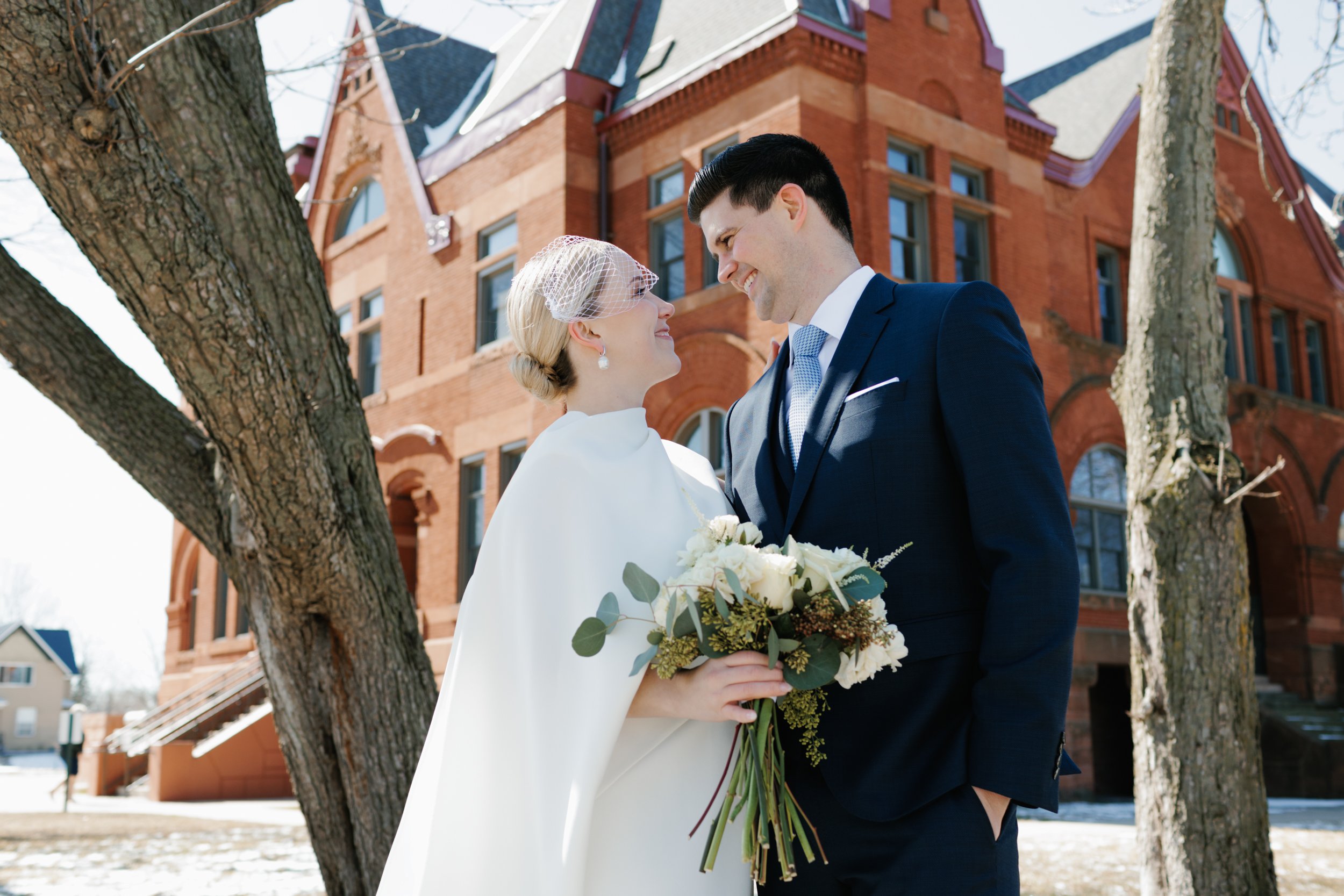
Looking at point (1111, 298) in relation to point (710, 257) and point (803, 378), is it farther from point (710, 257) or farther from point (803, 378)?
point (803, 378)

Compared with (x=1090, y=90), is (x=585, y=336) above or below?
below

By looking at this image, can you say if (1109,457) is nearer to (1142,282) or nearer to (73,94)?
(1142,282)

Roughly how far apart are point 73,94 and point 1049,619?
11.8 ft

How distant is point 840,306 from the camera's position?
3098 millimetres

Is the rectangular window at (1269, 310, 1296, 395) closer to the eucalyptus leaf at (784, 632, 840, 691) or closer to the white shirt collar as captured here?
the white shirt collar

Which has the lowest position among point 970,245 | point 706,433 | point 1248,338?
point 706,433

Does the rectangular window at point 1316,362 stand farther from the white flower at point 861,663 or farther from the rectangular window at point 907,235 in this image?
the white flower at point 861,663

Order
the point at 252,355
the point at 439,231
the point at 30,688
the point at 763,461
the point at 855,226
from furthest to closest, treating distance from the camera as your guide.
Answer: the point at 30,688, the point at 439,231, the point at 855,226, the point at 252,355, the point at 763,461

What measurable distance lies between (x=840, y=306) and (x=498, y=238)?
53.4 feet

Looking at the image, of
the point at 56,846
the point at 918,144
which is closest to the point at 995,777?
the point at 56,846

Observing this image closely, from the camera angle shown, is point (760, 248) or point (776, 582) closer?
point (776, 582)

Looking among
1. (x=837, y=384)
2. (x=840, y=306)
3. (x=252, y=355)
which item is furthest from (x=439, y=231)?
(x=837, y=384)

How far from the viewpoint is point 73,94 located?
3891 millimetres

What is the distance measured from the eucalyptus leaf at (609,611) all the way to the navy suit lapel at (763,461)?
1.77ft
